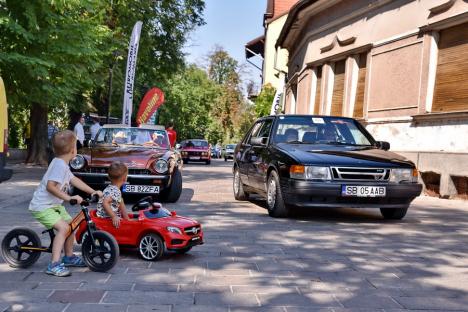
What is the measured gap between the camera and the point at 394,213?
346 inches

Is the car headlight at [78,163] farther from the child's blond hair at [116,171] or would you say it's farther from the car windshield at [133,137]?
the child's blond hair at [116,171]

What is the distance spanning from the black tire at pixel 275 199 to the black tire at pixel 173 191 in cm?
197

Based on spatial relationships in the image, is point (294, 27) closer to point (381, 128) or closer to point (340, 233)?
point (381, 128)

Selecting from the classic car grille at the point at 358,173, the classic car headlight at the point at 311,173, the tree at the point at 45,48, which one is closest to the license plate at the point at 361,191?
the classic car grille at the point at 358,173

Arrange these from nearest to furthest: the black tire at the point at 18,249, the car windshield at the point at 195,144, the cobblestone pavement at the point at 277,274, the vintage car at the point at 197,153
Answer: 1. the cobblestone pavement at the point at 277,274
2. the black tire at the point at 18,249
3. the vintage car at the point at 197,153
4. the car windshield at the point at 195,144

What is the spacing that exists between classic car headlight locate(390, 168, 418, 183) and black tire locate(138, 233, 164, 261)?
412 centimetres

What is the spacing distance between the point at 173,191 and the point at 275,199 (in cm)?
229

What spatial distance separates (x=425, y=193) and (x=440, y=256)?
8.14m

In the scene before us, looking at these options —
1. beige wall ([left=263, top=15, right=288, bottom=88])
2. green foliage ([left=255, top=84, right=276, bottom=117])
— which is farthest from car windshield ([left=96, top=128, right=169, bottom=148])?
beige wall ([left=263, top=15, right=288, bottom=88])

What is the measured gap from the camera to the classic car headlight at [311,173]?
788 centimetres

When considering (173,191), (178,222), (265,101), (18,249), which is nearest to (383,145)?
(173,191)

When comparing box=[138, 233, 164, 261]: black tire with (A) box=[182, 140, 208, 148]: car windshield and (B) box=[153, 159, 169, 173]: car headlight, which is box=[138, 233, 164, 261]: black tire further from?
(A) box=[182, 140, 208, 148]: car windshield

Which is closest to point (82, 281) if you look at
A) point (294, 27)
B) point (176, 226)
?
point (176, 226)

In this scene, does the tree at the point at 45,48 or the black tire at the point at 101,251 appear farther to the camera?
the tree at the point at 45,48
